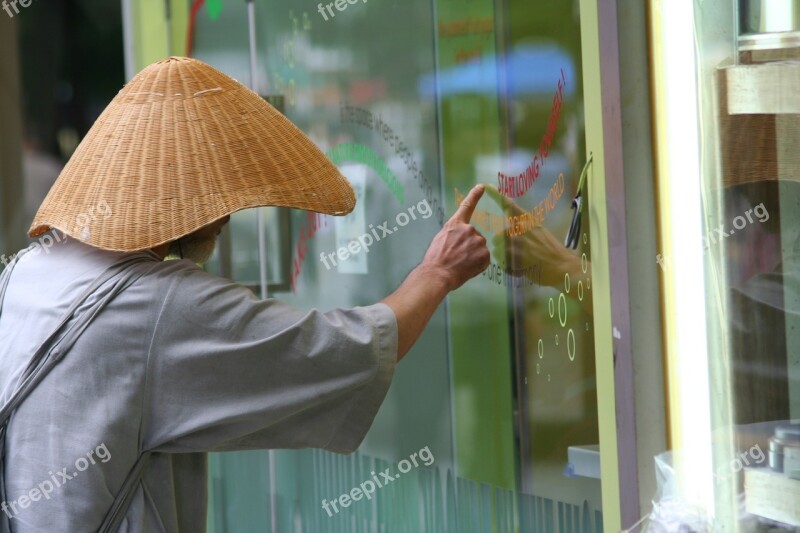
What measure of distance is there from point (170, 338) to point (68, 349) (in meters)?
0.19

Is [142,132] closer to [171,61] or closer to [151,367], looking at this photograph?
[171,61]

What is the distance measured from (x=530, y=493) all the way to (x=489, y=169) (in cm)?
76

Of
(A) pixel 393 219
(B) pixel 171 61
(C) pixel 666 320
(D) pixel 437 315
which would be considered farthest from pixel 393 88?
(C) pixel 666 320

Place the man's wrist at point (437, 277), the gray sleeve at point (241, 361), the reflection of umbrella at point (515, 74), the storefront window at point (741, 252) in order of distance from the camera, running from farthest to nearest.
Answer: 1. the reflection of umbrella at point (515, 74)
2. the man's wrist at point (437, 277)
3. the gray sleeve at point (241, 361)
4. the storefront window at point (741, 252)

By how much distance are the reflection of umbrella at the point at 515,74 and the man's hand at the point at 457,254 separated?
407 millimetres

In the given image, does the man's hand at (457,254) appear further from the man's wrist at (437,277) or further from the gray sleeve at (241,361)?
the gray sleeve at (241,361)

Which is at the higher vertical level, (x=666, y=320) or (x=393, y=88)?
(x=393, y=88)

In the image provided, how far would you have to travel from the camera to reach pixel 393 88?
3.00 meters

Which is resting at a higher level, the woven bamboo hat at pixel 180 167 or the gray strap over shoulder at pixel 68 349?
the woven bamboo hat at pixel 180 167

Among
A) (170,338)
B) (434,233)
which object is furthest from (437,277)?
(434,233)

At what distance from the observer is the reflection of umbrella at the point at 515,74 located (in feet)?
7.52

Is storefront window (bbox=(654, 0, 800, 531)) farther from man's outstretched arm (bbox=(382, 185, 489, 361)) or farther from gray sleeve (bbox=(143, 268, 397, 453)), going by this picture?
gray sleeve (bbox=(143, 268, 397, 453))

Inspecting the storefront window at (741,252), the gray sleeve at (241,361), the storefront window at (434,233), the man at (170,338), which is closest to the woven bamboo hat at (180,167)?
the man at (170,338)

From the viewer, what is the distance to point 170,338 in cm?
189
